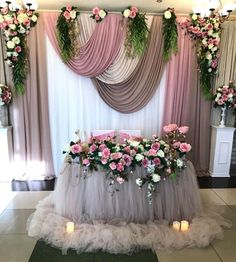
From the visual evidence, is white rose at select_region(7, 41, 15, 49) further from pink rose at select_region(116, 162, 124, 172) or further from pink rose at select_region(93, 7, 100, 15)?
pink rose at select_region(116, 162, 124, 172)

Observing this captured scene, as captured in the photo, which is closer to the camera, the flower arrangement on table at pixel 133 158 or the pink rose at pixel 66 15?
the flower arrangement on table at pixel 133 158

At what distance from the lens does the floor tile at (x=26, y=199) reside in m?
3.26

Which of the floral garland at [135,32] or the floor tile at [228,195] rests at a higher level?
the floral garland at [135,32]

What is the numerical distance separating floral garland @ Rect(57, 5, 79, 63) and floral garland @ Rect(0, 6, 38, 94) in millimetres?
393

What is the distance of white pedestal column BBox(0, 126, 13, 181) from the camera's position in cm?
393

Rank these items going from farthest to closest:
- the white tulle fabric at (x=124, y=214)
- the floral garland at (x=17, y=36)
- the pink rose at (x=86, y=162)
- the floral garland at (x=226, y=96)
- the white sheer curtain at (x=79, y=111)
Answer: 1. the white sheer curtain at (x=79, y=111)
2. the floral garland at (x=226, y=96)
3. the floral garland at (x=17, y=36)
4. the pink rose at (x=86, y=162)
5. the white tulle fabric at (x=124, y=214)

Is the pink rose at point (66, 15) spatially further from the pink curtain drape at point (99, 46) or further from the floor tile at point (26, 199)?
the floor tile at point (26, 199)

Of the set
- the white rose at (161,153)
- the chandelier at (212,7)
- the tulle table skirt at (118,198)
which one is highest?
the chandelier at (212,7)

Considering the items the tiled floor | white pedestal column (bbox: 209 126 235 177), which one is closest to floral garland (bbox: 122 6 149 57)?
white pedestal column (bbox: 209 126 235 177)

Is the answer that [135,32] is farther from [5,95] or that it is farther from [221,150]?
[221,150]

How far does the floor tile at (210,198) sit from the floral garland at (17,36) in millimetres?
3109

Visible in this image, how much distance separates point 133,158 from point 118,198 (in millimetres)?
467

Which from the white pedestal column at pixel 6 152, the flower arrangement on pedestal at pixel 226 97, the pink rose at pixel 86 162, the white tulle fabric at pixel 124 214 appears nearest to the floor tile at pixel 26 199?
the white tulle fabric at pixel 124 214

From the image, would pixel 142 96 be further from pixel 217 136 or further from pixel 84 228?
pixel 84 228
